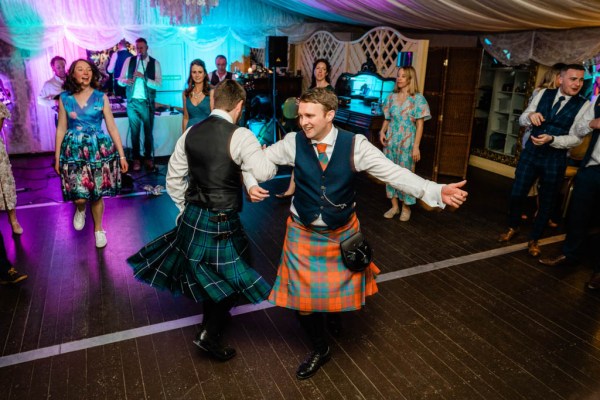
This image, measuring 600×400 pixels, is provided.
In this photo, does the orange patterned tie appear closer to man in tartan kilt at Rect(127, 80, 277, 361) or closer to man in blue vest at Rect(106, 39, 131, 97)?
man in tartan kilt at Rect(127, 80, 277, 361)

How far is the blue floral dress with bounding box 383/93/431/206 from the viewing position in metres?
4.86

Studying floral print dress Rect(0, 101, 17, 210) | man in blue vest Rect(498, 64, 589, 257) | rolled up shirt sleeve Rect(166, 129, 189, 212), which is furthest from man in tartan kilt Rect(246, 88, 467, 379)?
floral print dress Rect(0, 101, 17, 210)

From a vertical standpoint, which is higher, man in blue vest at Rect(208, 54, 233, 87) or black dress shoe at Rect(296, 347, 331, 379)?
man in blue vest at Rect(208, 54, 233, 87)

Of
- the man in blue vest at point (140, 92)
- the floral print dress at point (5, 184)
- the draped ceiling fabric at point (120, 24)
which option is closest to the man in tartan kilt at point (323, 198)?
the floral print dress at point (5, 184)

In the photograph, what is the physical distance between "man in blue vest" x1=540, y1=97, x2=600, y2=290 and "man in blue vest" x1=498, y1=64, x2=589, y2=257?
0.30 ft

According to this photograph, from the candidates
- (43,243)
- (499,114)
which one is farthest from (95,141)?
(499,114)

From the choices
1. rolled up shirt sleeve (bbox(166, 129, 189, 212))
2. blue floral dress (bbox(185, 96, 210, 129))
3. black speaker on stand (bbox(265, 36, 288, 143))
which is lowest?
rolled up shirt sleeve (bbox(166, 129, 189, 212))

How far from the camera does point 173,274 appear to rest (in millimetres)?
2605

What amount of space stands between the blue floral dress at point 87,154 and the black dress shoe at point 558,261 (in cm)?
393

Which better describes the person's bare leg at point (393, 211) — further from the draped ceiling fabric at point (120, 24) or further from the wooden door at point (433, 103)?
the draped ceiling fabric at point (120, 24)

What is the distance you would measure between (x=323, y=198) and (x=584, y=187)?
8.60 ft

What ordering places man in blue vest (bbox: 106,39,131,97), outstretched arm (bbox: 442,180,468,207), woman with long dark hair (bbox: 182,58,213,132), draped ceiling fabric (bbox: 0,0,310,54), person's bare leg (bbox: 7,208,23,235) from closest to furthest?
outstretched arm (bbox: 442,180,468,207)
person's bare leg (bbox: 7,208,23,235)
woman with long dark hair (bbox: 182,58,213,132)
draped ceiling fabric (bbox: 0,0,310,54)
man in blue vest (bbox: 106,39,131,97)

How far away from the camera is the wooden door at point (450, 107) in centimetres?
648

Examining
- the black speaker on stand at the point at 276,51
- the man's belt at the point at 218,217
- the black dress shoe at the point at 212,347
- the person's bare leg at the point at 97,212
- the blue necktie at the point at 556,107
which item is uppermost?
the black speaker on stand at the point at 276,51
